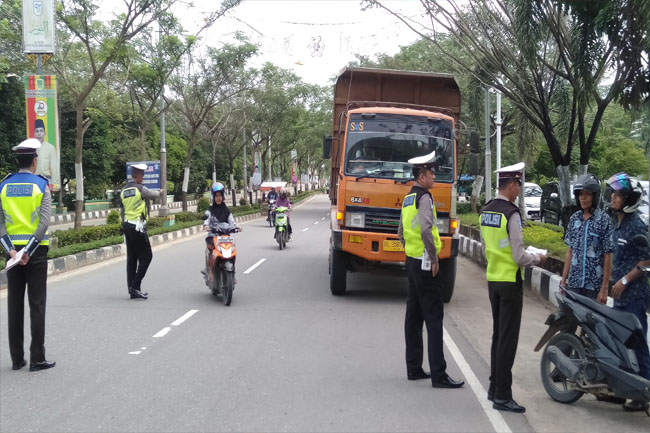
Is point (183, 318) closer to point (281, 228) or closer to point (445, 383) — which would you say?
point (445, 383)

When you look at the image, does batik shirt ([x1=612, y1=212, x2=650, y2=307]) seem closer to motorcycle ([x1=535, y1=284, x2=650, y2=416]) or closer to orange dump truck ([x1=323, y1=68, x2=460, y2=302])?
motorcycle ([x1=535, y1=284, x2=650, y2=416])

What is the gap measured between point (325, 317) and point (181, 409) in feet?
12.2

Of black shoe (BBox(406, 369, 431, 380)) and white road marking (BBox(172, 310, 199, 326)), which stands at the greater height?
black shoe (BBox(406, 369, 431, 380))

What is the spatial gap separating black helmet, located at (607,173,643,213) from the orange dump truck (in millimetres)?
4058

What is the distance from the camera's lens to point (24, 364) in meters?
5.70

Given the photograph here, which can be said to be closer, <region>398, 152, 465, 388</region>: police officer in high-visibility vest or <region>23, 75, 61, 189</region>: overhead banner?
<region>398, 152, 465, 388</region>: police officer in high-visibility vest

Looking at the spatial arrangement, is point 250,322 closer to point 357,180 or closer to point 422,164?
point 357,180

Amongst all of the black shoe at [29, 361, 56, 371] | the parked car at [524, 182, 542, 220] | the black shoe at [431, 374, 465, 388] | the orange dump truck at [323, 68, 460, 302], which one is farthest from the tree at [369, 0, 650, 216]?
the parked car at [524, 182, 542, 220]

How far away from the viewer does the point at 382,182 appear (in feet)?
29.8

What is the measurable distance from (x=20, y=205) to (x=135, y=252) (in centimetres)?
360

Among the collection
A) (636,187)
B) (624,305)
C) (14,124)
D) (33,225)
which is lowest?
(624,305)

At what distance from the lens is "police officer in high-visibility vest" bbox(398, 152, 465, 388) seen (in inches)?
206

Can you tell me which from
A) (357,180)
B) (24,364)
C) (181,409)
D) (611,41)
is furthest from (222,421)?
(611,41)

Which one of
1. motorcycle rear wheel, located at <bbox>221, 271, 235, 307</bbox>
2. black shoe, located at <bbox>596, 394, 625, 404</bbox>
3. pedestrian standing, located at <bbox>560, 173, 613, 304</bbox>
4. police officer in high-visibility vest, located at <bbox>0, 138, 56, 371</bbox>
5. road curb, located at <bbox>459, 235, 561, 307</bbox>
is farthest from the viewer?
road curb, located at <bbox>459, 235, 561, 307</bbox>
